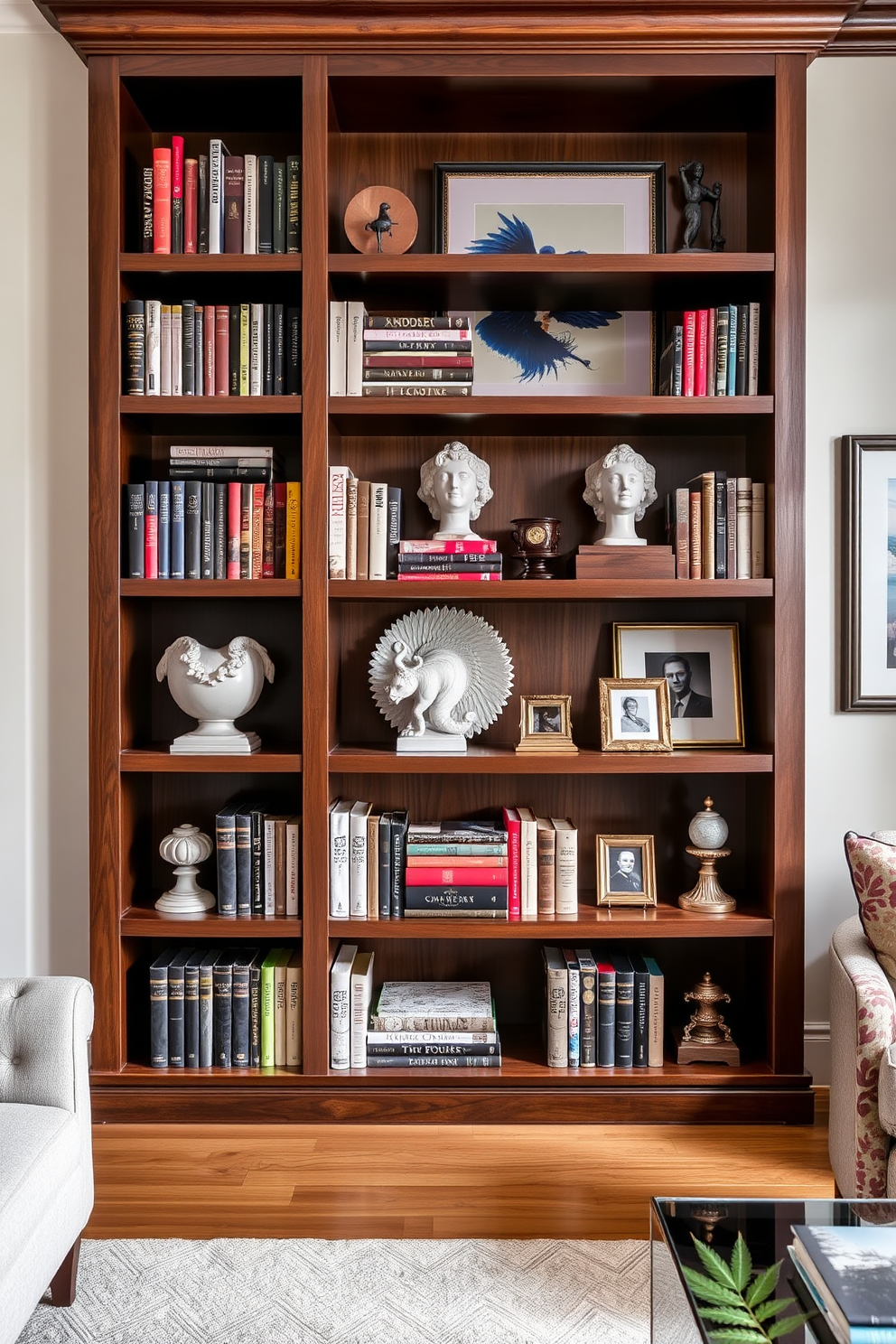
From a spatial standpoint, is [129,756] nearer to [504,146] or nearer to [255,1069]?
[255,1069]

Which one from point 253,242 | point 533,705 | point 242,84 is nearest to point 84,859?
point 533,705

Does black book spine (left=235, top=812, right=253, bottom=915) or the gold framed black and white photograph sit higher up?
the gold framed black and white photograph

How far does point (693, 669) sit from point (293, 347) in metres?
1.31

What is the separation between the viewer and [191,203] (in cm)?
245

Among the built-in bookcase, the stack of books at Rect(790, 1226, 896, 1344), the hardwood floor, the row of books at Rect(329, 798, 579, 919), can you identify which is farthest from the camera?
the row of books at Rect(329, 798, 579, 919)

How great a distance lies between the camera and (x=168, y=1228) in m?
2.01

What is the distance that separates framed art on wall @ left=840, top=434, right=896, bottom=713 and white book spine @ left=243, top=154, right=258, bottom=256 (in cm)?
162

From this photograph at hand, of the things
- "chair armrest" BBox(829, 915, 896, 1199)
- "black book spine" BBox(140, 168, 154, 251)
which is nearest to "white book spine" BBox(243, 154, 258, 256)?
"black book spine" BBox(140, 168, 154, 251)

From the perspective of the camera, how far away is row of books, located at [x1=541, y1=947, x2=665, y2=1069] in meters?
2.49

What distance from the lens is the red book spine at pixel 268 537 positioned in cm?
248

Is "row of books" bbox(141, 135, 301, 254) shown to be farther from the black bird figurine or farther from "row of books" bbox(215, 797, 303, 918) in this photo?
"row of books" bbox(215, 797, 303, 918)

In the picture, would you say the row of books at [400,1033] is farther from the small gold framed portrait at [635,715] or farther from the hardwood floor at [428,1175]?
the small gold framed portrait at [635,715]

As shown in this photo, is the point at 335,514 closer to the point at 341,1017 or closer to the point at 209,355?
the point at 209,355

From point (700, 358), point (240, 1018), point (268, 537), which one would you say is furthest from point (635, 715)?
point (240, 1018)
